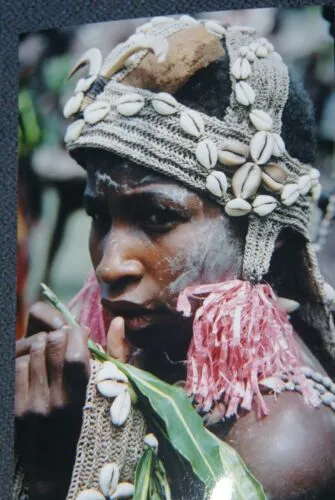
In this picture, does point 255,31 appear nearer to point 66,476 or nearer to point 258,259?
point 258,259

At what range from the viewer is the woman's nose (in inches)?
43.1

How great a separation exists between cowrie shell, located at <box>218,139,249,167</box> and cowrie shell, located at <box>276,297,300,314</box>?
19 cm

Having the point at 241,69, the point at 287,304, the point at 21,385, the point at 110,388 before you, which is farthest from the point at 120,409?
the point at 241,69

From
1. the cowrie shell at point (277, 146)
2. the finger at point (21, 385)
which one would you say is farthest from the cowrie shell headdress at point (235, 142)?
the finger at point (21, 385)

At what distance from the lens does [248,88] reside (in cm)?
108

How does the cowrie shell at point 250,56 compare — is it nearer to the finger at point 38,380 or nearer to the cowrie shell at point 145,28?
the cowrie shell at point 145,28

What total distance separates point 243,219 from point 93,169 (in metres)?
0.22

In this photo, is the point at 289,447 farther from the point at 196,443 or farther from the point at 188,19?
the point at 188,19

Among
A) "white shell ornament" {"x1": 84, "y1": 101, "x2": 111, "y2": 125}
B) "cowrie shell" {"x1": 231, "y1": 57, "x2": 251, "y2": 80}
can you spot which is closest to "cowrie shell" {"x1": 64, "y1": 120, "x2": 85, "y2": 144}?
"white shell ornament" {"x1": 84, "y1": 101, "x2": 111, "y2": 125}

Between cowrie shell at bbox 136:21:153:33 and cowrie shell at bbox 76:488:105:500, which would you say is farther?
cowrie shell at bbox 136:21:153:33

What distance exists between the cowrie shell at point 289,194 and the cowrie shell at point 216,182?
3.0 inches

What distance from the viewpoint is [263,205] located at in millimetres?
1074

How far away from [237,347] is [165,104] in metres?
0.33

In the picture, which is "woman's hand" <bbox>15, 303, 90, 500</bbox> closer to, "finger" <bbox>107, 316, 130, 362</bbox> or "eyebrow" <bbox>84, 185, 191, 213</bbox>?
"finger" <bbox>107, 316, 130, 362</bbox>
